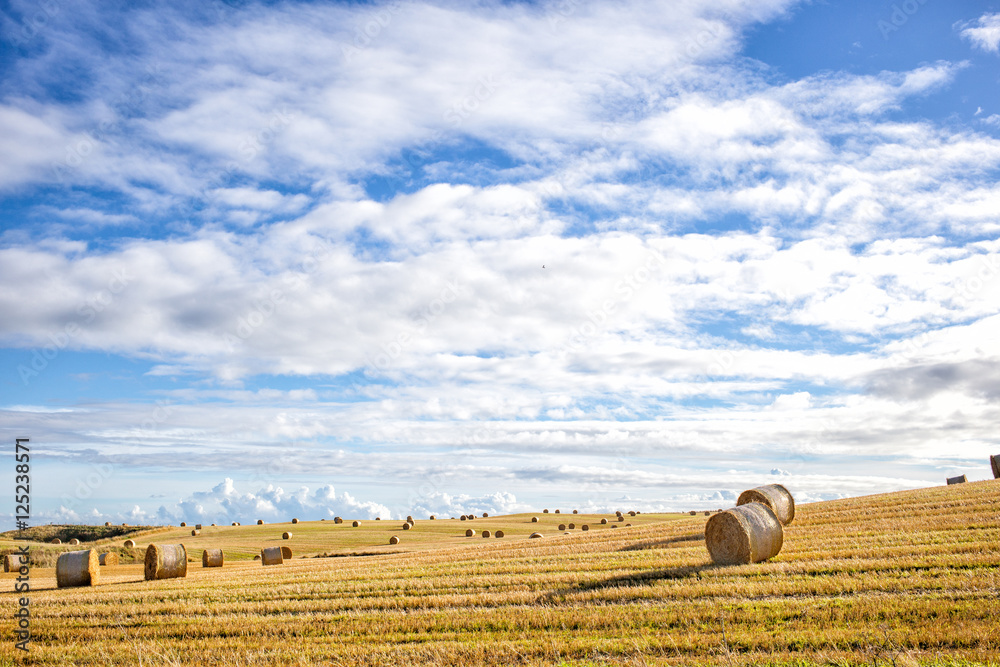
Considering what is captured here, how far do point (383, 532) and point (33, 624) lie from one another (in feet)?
139

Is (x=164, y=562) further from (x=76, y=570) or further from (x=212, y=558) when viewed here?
(x=212, y=558)

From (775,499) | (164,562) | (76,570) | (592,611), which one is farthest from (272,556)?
(592,611)

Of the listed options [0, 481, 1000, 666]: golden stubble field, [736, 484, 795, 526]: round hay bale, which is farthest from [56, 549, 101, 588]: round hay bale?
[736, 484, 795, 526]: round hay bale

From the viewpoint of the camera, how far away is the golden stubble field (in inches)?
356

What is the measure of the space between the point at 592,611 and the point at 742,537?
23.4ft

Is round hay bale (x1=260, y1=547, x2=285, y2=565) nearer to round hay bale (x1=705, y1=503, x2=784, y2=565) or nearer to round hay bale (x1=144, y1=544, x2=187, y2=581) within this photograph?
round hay bale (x1=144, y1=544, x2=187, y2=581)

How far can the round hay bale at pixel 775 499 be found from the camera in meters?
24.5

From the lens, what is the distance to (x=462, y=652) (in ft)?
31.5

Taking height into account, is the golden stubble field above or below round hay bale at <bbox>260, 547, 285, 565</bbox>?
above

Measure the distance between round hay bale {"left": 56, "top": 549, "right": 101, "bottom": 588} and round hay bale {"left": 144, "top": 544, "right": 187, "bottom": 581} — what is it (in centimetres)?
197

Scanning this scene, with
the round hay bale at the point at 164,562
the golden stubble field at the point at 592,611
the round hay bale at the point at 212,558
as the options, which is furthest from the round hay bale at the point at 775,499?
the round hay bale at the point at 212,558

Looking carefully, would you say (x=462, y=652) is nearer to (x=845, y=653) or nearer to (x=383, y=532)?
(x=845, y=653)

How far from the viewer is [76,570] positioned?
23141mm

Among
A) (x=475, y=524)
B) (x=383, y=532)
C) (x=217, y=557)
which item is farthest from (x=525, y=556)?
(x=475, y=524)
